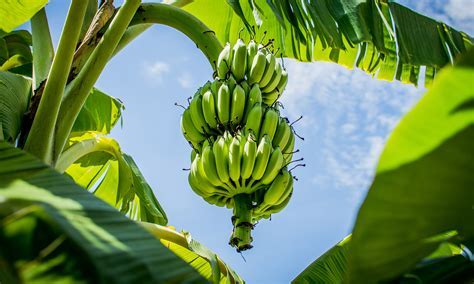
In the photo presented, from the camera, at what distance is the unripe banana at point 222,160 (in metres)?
1.50

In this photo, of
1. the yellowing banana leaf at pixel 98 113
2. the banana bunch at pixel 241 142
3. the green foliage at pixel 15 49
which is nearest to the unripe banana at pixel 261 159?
the banana bunch at pixel 241 142

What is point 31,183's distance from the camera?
547mm

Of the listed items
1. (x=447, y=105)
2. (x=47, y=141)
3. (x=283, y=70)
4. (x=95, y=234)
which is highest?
(x=283, y=70)

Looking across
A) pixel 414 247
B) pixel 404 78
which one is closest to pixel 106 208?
pixel 414 247

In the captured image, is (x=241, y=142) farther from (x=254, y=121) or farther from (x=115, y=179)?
(x=115, y=179)

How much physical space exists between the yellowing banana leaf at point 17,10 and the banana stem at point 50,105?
1.11ft

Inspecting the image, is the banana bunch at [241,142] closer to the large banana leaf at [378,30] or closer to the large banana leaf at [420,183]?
the large banana leaf at [378,30]

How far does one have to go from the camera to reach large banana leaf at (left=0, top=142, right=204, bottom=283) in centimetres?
41

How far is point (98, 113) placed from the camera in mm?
2555

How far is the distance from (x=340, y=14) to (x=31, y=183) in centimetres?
159

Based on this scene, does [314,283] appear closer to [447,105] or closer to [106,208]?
[106,208]

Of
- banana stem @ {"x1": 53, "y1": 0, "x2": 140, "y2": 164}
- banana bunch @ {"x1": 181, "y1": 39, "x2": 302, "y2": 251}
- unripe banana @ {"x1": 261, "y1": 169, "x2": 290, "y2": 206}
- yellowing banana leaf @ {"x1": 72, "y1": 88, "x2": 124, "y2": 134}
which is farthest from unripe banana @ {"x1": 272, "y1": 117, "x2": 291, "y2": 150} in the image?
yellowing banana leaf @ {"x1": 72, "y1": 88, "x2": 124, "y2": 134}

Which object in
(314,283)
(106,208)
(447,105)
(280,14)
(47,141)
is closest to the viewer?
(447,105)

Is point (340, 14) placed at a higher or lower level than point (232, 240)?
higher
